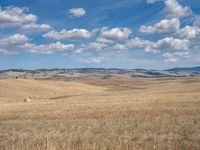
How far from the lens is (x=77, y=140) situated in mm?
13828

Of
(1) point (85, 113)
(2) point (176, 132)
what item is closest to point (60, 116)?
(1) point (85, 113)

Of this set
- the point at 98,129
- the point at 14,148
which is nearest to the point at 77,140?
the point at 14,148

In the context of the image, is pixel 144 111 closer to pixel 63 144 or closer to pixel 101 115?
pixel 101 115

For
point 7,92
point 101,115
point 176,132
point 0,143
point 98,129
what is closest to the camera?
point 0,143

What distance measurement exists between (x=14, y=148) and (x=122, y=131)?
580cm

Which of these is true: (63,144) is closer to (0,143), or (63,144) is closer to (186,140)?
(0,143)

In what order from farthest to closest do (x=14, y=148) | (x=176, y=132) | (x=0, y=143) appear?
(x=176, y=132) < (x=0, y=143) < (x=14, y=148)

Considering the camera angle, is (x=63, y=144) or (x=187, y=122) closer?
(x=63, y=144)

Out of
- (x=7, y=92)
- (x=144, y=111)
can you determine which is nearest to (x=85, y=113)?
(x=144, y=111)

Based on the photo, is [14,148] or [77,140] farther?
[77,140]

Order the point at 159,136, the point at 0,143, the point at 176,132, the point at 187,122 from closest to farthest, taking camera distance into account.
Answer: the point at 0,143, the point at 159,136, the point at 176,132, the point at 187,122

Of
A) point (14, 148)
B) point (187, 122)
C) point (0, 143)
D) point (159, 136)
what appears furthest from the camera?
point (187, 122)

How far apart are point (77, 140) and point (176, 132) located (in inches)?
175

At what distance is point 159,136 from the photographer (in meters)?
14.5
